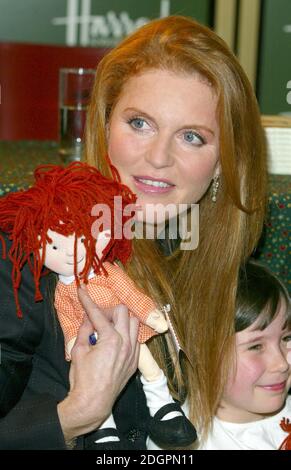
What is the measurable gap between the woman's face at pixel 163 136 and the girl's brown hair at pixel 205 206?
2cm

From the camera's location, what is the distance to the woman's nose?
112 cm

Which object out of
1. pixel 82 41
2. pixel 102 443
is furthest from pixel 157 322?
pixel 82 41

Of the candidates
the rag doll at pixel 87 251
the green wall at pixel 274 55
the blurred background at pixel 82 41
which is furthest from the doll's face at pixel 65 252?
the green wall at pixel 274 55

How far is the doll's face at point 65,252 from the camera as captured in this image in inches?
40.2

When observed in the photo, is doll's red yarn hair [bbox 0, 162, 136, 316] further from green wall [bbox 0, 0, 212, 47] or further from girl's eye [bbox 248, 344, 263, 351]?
green wall [bbox 0, 0, 212, 47]

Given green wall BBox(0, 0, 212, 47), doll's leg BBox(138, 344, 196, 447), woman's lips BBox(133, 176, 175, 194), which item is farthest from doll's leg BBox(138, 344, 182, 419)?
green wall BBox(0, 0, 212, 47)

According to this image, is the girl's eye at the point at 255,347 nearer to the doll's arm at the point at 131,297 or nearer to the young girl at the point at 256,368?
the young girl at the point at 256,368

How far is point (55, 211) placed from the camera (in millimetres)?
1013

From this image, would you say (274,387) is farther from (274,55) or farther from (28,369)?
(274,55)

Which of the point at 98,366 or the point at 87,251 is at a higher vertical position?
the point at 87,251

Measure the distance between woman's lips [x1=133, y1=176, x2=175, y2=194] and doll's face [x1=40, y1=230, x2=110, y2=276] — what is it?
0.40ft

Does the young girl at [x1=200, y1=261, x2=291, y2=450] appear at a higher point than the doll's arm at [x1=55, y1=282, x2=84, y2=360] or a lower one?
lower

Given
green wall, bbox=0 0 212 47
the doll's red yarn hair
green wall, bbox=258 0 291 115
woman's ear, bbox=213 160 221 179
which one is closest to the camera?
the doll's red yarn hair

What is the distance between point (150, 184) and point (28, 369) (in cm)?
30
